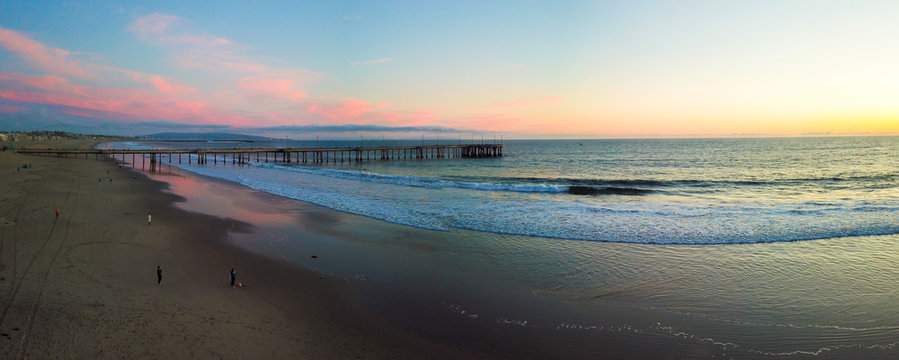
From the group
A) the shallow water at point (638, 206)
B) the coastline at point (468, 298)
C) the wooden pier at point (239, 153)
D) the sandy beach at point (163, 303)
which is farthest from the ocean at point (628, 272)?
the wooden pier at point (239, 153)

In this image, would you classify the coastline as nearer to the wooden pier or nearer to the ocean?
the ocean

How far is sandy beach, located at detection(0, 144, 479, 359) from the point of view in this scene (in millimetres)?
7051

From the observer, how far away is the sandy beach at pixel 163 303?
705cm

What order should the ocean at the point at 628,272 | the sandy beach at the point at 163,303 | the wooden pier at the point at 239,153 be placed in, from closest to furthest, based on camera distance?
the sandy beach at the point at 163,303
the ocean at the point at 628,272
the wooden pier at the point at 239,153

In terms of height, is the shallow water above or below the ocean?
above

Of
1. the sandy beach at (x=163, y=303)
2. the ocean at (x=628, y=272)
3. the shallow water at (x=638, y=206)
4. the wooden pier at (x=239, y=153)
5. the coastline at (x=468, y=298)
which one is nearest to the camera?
the sandy beach at (x=163, y=303)

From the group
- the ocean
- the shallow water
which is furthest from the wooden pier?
the ocean

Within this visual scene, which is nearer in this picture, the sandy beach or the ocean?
the sandy beach

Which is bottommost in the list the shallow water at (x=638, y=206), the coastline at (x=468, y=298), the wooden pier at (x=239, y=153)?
the coastline at (x=468, y=298)

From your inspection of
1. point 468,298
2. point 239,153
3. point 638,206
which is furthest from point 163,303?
point 239,153

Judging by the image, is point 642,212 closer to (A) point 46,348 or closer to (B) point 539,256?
(B) point 539,256

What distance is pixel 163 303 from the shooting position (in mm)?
8742

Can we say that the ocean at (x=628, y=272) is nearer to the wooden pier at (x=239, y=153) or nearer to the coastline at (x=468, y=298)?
the coastline at (x=468, y=298)

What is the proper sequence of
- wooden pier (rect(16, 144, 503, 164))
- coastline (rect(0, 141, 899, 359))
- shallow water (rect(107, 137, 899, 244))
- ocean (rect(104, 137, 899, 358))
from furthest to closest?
wooden pier (rect(16, 144, 503, 164)) → shallow water (rect(107, 137, 899, 244)) → ocean (rect(104, 137, 899, 358)) → coastline (rect(0, 141, 899, 359))
